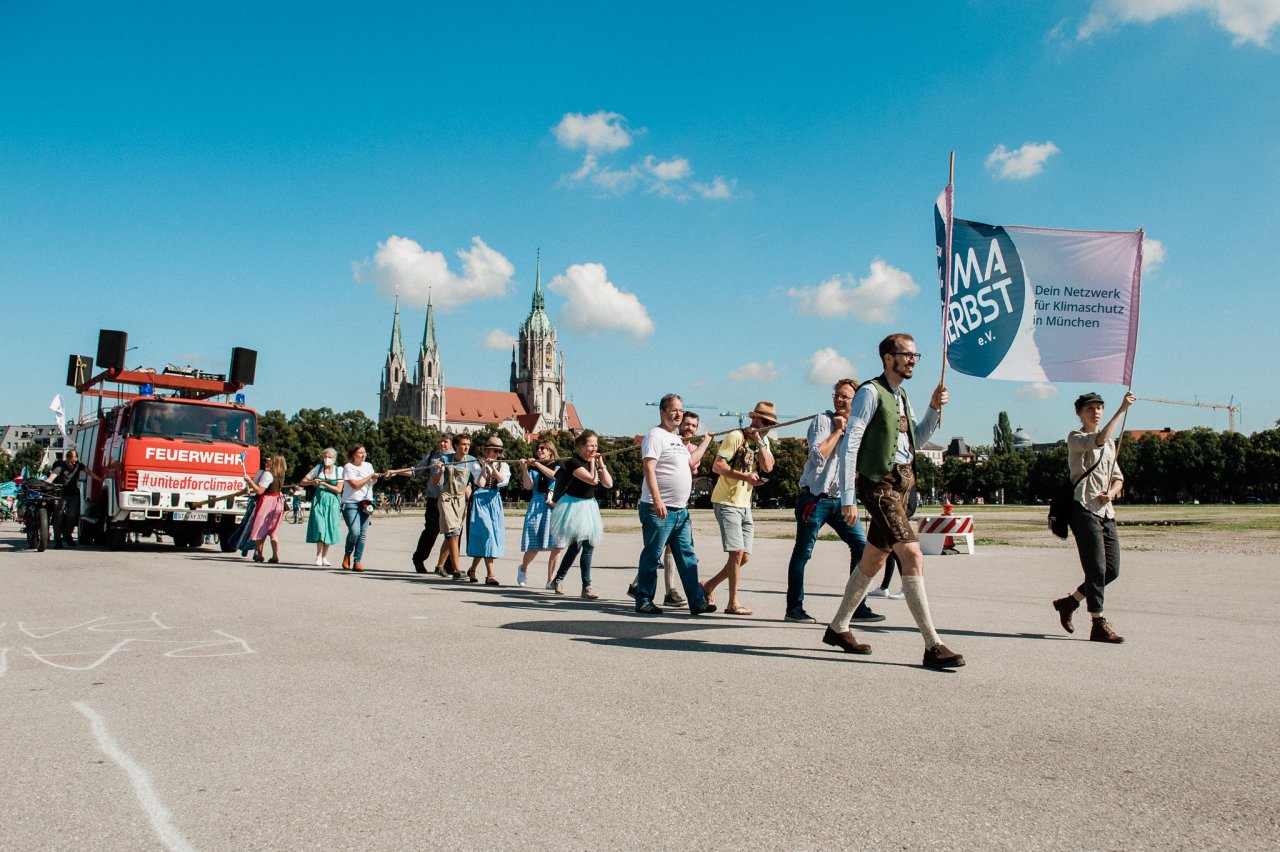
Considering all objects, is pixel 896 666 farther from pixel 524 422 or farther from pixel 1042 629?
pixel 524 422

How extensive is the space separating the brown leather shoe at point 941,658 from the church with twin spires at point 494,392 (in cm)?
15509

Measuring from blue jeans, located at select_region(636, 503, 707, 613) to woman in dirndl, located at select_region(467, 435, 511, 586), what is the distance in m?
3.49

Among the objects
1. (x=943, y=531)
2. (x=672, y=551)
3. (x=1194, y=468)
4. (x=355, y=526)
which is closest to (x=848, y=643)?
(x=672, y=551)

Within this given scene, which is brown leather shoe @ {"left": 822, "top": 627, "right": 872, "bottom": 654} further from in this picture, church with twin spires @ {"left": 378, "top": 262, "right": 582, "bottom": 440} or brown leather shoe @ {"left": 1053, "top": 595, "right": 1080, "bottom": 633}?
church with twin spires @ {"left": 378, "top": 262, "right": 582, "bottom": 440}

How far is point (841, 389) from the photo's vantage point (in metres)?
8.46

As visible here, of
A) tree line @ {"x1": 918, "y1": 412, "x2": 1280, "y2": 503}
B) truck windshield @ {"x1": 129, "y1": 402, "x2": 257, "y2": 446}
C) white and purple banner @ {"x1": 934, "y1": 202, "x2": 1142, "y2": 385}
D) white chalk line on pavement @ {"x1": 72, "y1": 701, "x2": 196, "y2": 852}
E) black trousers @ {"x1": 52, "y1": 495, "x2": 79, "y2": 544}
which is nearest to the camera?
white chalk line on pavement @ {"x1": 72, "y1": 701, "x2": 196, "y2": 852}

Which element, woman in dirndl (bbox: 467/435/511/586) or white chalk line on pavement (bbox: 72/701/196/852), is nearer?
white chalk line on pavement (bbox: 72/701/196/852)

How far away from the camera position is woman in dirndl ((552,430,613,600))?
10398mm

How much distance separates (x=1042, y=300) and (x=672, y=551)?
176 inches

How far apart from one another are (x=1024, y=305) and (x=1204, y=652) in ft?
13.2

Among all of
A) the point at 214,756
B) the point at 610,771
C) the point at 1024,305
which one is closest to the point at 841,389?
the point at 1024,305

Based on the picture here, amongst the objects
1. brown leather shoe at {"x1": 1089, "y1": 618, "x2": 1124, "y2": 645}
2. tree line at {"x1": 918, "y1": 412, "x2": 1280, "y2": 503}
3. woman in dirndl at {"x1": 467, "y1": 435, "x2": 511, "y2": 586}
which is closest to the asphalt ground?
brown leather shoe at {"x1": 1089, "y1": 618, "x2": 1124, "y2": 645}

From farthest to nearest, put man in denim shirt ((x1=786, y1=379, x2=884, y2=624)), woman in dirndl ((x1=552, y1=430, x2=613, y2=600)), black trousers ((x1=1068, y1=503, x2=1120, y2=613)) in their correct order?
woman in dirndl ((x1=552, y1=430, x2=613, y2=600)), man in denim shirt ((x1=786, y1=379, x2=884, y2=624)), black trousers ((x1=1068, y1=503, x2=1120, y2=613))

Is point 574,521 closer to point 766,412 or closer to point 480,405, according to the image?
point 766,412
